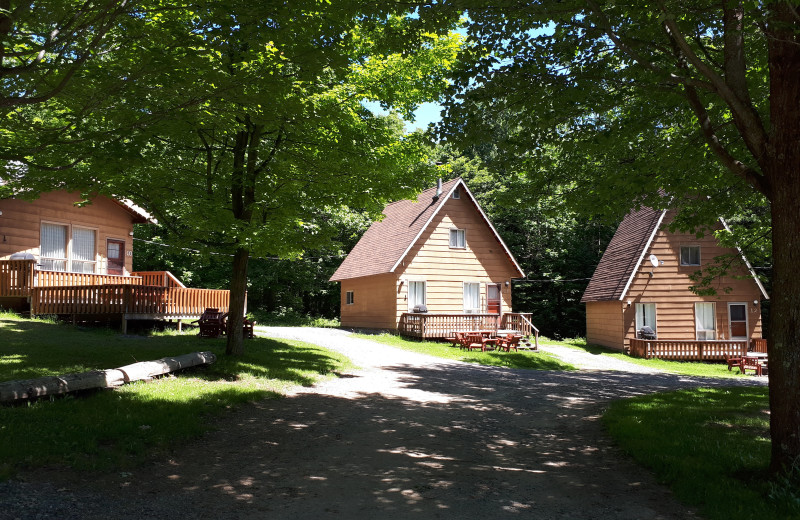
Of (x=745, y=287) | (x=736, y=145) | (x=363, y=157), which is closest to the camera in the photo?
(x=736, y=145)

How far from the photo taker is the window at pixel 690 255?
28047mm

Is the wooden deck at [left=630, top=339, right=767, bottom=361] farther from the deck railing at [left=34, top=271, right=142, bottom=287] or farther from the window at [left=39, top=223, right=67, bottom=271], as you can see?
the window at [left=39, top=223, right=67, bottom=271]

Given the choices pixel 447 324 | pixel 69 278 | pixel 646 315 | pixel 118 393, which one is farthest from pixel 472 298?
pixel 118 393

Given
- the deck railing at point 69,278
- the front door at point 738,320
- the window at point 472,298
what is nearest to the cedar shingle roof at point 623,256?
the front door at point 738,320

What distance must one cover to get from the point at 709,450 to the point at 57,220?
75.1 ft

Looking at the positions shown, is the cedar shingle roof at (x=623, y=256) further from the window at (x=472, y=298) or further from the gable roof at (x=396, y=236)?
the window at (x=472, y=298)

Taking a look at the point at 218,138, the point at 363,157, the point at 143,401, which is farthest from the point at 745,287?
the point at 143,401

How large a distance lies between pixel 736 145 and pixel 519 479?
7.54m

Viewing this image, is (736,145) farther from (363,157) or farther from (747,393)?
(363,157)

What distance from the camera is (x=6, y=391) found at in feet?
25.1

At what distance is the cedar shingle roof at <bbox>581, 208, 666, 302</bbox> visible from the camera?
2747cm

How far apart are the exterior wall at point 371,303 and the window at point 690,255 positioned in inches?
580

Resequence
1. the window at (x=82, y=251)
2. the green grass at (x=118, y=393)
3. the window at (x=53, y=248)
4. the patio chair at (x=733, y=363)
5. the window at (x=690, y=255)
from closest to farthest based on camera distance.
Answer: the green grass at (x=118, y=393) → the window at (x=53, y=248) → the window at (x=82, y=251) → the patio chair at (x=733, y=363) → the window at (x=690, y=255)

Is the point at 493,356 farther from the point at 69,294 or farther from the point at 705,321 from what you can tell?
the point at 69,294
